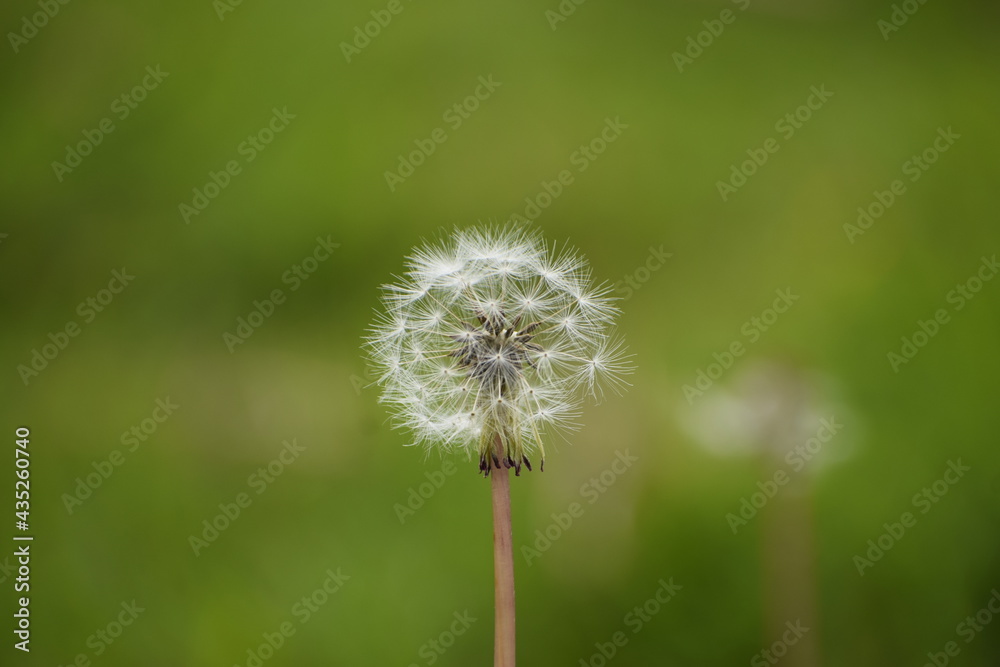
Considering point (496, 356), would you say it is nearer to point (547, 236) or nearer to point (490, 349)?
point (490, 349)

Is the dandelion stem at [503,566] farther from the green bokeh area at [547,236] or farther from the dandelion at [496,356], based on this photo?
the green bokeh area at [547,236]

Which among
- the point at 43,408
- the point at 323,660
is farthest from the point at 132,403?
the point at 323,660

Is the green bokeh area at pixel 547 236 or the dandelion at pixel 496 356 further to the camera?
the green bokeh area at pixel 547 236

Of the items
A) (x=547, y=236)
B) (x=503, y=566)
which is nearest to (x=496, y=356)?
(x=503, y=566)

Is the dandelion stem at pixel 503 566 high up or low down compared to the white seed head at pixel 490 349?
down

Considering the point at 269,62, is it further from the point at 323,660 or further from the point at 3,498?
the point at 323,660

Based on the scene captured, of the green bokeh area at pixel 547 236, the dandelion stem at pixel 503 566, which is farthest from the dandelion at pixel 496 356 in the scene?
the green bokeh area at pixel 547 236
